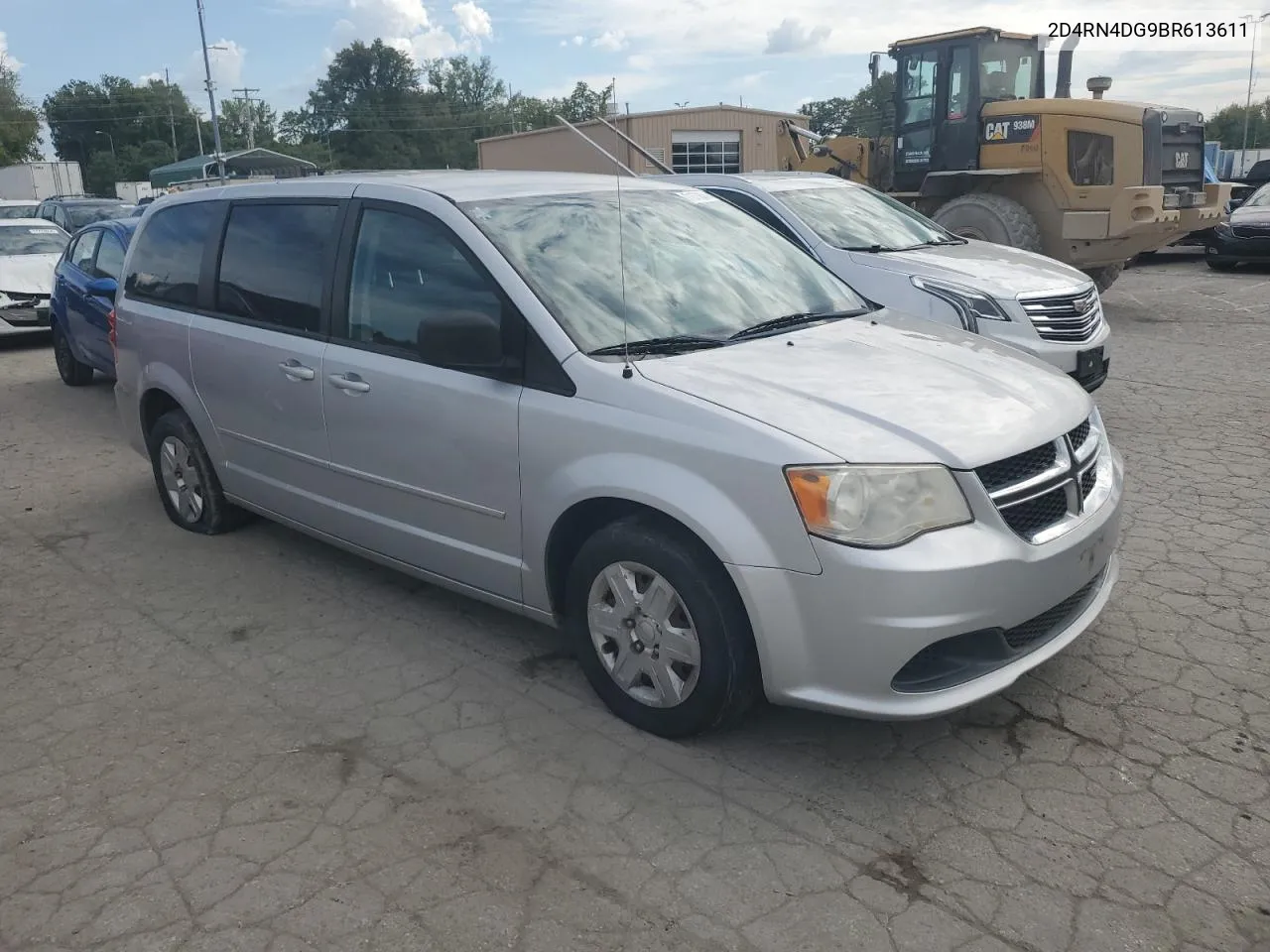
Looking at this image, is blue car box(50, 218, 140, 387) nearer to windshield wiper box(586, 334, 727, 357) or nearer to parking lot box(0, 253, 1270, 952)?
parking lot box(0, 253, 1270, 952)

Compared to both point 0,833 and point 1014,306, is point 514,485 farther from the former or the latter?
point 1014,306

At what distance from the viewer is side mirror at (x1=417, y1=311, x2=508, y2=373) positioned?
141 inches

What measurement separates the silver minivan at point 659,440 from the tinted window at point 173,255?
A: 0.25 m

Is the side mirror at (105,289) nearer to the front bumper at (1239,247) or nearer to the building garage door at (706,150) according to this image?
the front bumper at (1239,247)

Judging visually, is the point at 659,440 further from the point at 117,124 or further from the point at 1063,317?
the point at 117,124

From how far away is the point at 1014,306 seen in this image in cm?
703

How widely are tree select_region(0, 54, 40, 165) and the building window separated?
75.9 m

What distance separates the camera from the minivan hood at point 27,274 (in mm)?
12492

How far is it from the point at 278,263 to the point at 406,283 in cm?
95

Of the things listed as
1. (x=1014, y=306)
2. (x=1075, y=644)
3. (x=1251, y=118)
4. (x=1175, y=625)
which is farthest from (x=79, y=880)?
(x=1251, y=118)

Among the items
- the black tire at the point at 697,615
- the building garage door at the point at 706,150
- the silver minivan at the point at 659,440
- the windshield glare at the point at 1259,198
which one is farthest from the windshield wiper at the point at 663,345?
the building garage door at the point at 706,150

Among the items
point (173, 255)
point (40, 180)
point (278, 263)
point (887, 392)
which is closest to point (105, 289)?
point (173, 255)

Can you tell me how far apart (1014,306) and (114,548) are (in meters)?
5.66

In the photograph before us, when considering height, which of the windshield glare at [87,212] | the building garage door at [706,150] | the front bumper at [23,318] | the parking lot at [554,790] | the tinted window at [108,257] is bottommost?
the parking lot at [554,790]
